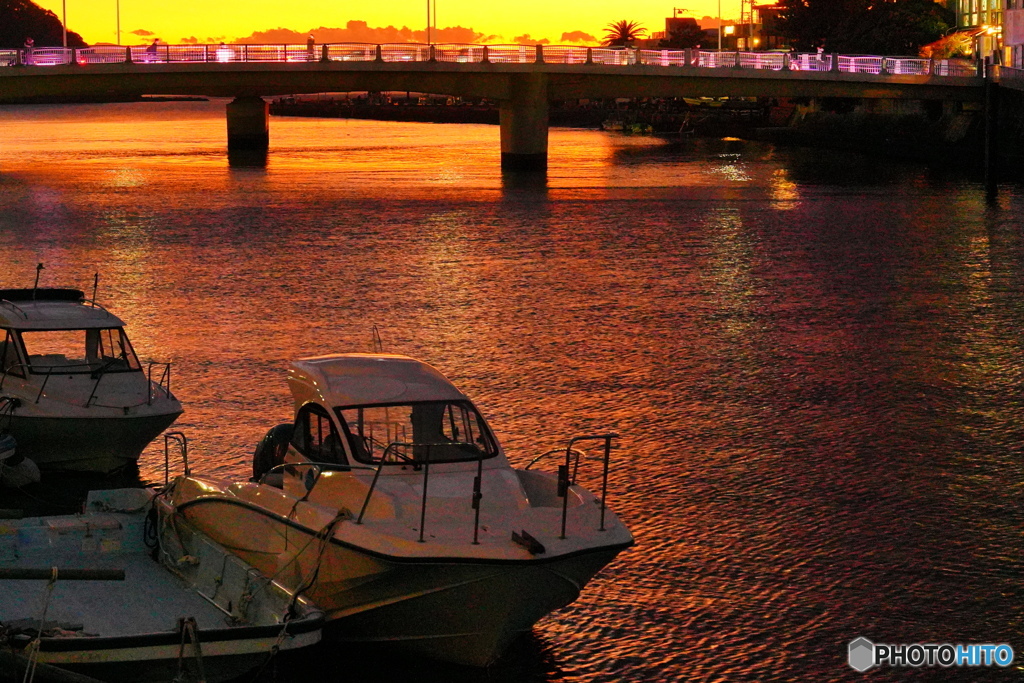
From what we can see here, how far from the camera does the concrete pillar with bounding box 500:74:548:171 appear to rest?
80750mm

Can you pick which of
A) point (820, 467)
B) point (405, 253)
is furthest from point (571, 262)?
point (820, 467)

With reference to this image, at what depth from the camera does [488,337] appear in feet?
87.5

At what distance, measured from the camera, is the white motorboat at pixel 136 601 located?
10727 mm

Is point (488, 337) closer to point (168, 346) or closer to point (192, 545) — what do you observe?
point (168, 346)

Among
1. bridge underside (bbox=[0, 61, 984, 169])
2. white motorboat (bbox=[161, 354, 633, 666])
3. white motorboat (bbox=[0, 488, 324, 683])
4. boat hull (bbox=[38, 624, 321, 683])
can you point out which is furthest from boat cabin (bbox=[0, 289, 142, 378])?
bridge underside (bbox=[0, 61, 984, 169])

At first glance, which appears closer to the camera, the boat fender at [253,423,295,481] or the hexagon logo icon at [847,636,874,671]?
the hexagon logo icon at [847,636,874,671]

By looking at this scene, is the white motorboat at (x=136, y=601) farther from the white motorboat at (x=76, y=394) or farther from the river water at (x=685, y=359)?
the white motorboat at (x=76, y=394)

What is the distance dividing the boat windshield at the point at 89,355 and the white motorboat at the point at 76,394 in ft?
0.04

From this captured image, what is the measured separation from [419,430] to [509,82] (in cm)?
7055

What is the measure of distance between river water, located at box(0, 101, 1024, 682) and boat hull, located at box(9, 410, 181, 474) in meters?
0.50

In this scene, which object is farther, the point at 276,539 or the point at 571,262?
the point at 571,262

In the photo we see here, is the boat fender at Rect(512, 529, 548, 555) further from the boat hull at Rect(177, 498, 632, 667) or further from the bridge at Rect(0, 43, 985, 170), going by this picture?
the bridge at Rect(0, 43, 985, 170)

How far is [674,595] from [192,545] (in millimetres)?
4554

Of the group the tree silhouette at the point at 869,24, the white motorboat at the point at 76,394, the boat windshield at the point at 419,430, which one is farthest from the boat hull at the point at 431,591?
the tree silhouette at the point at 869,24
